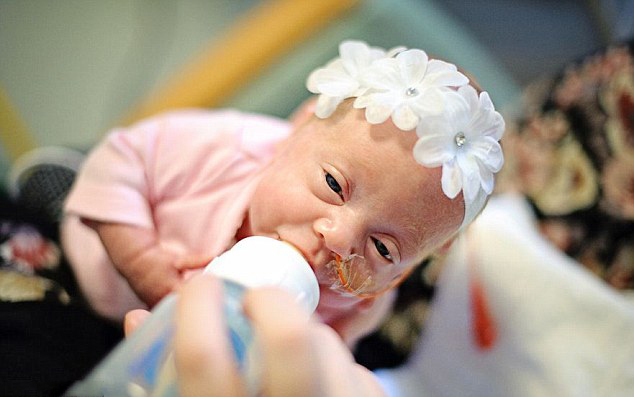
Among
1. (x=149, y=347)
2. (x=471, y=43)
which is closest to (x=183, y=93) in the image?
(x=471, y=43)

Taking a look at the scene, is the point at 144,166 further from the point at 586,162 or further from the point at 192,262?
the point at 586,162

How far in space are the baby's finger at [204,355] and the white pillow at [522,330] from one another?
46 cm

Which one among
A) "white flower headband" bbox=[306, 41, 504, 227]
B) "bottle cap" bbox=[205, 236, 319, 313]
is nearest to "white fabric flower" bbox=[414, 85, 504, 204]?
"white flower headband" bbox=[306, 41, 504, 227]

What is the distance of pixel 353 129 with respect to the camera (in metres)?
0.48

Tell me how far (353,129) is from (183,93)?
2.24ft

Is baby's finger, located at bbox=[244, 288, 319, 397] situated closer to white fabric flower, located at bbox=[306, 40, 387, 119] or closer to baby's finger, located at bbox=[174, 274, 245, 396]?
baby's finger, located at bbox=[174, 274, 245, 396]

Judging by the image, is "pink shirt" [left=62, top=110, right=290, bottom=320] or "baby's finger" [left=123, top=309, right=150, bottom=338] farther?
"pink shirt" [left=62, top=110, right=290, bottom=320]

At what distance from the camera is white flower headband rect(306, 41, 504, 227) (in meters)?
0.45

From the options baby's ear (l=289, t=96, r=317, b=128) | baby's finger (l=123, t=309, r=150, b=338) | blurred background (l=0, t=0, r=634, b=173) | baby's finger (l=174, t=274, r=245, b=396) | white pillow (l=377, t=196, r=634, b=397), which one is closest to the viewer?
baby's finger (l=174, t=274, r=245, b=396)

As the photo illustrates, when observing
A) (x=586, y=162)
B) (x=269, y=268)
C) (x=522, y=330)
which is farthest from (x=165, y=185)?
(x=586, y=162)

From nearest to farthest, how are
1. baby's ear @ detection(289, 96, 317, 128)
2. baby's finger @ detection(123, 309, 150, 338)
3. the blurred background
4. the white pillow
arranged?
baby's finger @ detection(123, 309, 150, 338) → baby's ear @ detection(289, 96, 317, 128) → the white pillow → the blurred background

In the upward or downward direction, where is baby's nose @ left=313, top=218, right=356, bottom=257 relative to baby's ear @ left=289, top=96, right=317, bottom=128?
downward

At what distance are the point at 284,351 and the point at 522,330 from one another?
1.88 feet

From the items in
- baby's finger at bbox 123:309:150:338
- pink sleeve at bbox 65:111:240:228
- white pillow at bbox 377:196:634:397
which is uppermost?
pink sleeve at bbox 65:111:240:228
